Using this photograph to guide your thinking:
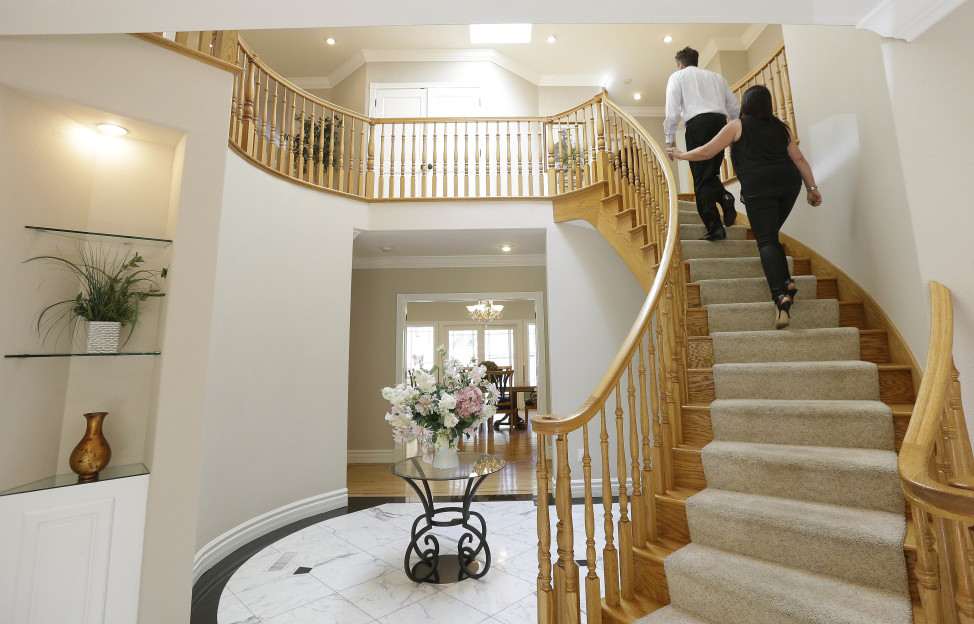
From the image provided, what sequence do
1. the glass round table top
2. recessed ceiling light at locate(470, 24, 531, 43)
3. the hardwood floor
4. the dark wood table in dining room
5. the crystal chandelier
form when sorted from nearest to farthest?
1. the glass round table top
2. the hardwood floor
3. recessed ceiling light at locate(470, 24, 531, 43)
4. the dark wood table in dining room
5. the crystal chandelier

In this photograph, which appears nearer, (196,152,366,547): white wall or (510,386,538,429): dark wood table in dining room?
(196,152,366,547): white wall

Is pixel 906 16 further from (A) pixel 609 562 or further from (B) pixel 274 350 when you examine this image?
(B) pixel 274 350

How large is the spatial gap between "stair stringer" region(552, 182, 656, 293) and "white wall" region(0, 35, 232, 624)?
295cm

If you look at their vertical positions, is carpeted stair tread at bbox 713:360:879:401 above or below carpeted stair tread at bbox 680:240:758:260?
below

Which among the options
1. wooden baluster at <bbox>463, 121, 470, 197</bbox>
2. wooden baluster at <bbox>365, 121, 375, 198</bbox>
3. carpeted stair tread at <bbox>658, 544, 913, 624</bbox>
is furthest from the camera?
wooden baluster at <bbox>463, 121, 470, 197</bbox>

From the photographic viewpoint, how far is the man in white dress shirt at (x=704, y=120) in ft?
10.5

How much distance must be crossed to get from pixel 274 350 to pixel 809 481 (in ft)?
12.0

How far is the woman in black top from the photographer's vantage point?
7.91ft

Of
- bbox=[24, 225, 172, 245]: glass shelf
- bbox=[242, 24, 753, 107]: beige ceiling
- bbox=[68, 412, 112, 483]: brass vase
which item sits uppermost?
bbox=[242, 24, 753, 107]: beige ceiling

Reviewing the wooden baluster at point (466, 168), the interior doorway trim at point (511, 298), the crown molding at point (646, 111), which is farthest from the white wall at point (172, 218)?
the crown molding at point (646, 111)

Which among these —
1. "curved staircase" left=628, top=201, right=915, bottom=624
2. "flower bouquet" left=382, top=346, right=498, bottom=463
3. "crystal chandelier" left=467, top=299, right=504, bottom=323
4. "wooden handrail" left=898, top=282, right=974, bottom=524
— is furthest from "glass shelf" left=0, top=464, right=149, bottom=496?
"crystal chandelier" left=467, top=299, right=504, bottom=323

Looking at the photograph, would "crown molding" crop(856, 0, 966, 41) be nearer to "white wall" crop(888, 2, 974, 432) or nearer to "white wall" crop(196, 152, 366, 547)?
"white wall" crop(888, 2, 974, 432)

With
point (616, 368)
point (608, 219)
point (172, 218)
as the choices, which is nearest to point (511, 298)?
point (608, 219)

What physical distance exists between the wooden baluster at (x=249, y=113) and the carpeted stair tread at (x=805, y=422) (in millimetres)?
3781
